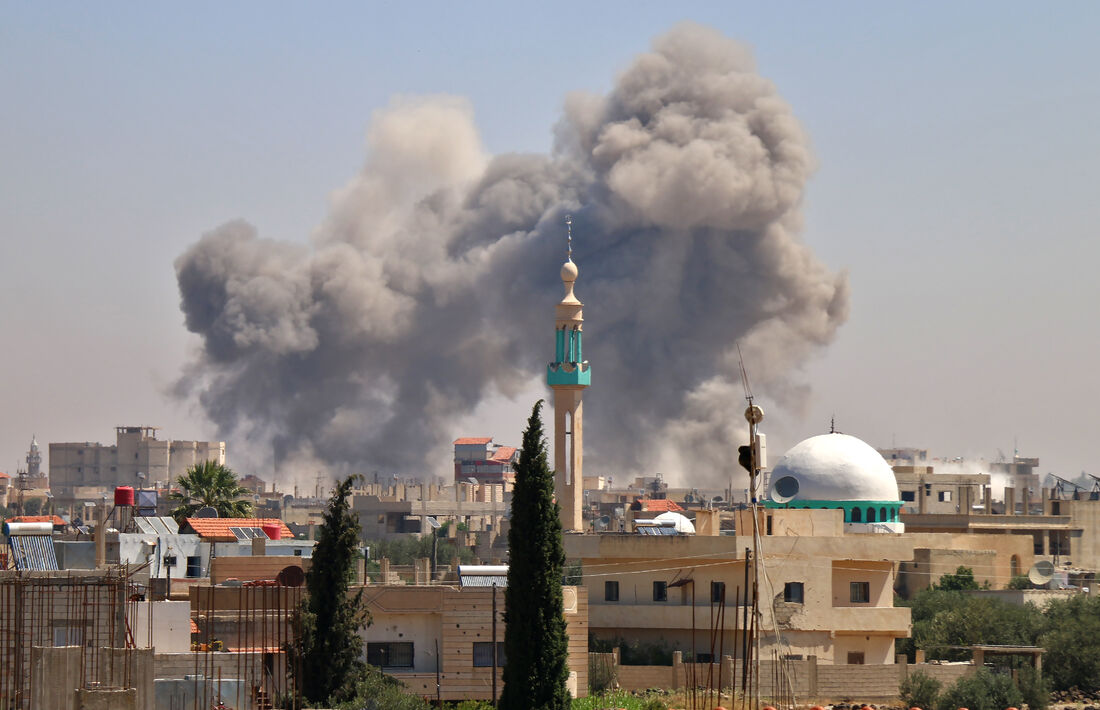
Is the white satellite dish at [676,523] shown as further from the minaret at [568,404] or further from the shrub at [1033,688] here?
the shrub at [1033,688]

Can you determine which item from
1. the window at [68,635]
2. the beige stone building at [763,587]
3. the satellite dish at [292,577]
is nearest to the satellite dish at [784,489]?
the beige stone building at [763,587]

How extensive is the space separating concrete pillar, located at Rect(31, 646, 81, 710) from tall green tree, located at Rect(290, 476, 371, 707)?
16.0 ft

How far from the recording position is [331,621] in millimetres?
21219

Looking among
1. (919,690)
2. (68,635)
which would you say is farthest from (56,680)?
(919,690)

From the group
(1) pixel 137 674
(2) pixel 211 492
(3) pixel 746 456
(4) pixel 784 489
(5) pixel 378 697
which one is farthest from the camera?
(4) pixel 784 489

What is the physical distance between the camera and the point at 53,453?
15162 cm

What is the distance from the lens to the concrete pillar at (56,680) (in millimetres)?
15367

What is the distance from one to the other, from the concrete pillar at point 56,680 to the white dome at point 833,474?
30.7 m

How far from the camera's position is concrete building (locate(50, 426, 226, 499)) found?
14700 cm

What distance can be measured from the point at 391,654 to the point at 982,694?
34.5ft

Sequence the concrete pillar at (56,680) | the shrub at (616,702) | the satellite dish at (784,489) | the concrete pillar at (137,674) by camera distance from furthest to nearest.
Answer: the satellite dish at (784,489) < the shrub at (616,702) < the concrete pillar at (137,674) < the concrete pillar at (56,680)

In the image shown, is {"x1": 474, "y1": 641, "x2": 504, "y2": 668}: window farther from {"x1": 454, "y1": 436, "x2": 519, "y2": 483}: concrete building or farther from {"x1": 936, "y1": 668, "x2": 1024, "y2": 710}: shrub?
{"x1": 454, "y1": 436, "x2": 519, "y2": 483}: concrete building

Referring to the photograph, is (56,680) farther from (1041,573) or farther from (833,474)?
(1041,573)

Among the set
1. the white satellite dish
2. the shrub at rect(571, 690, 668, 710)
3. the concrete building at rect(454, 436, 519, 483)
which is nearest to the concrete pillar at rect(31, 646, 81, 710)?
the shrub at rect(571, 690, 668, 710)
